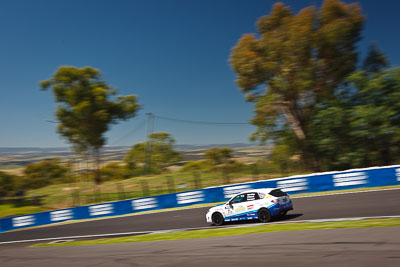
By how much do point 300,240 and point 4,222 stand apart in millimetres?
27717

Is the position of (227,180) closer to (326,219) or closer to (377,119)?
(377,119)

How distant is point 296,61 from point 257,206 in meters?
21.9

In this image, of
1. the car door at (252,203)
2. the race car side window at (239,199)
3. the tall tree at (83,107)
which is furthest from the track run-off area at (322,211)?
the tall tree at (83,107)

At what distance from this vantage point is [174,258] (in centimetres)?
874

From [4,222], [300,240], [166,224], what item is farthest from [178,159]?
[300,240]

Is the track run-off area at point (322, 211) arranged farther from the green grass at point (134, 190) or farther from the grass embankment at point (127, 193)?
the grass embankment at point (127, 193)

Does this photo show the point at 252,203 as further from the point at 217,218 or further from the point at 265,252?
the point at 265,252

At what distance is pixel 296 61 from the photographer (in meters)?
32.9

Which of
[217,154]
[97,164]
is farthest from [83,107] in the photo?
[217,154]

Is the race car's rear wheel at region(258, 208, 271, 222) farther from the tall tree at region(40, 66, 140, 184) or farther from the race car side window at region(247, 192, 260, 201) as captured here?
the tall tree at region(40, 66, 140, 184)

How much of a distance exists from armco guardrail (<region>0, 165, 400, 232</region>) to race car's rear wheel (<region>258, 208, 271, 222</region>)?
9.25 m

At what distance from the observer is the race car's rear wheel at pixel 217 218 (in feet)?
50.7

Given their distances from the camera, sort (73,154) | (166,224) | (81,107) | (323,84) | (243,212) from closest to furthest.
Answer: (243,212)
(166,224)
(323,84)
(81,107)
(73,154)

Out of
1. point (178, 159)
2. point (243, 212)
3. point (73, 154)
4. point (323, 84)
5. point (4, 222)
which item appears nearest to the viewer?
point (243, 212)
